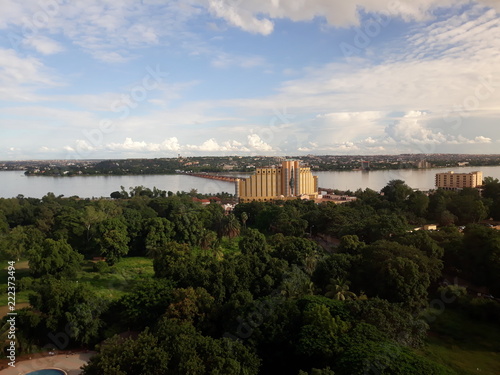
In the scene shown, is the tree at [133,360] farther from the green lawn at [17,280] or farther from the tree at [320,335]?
the green lawn at [17,280]

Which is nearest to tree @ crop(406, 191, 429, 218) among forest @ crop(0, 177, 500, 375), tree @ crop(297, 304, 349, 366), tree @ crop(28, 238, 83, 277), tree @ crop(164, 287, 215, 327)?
forest @ crop(0, 177, 500, 375)

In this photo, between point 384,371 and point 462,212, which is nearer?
point 384,371

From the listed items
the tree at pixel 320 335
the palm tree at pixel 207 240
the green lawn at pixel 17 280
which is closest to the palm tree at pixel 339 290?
the tree at pixel 320 335

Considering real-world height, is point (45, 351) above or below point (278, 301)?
below

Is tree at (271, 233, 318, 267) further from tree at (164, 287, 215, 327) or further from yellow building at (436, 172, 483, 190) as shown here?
yellow building at (436, 172, 483, 190)

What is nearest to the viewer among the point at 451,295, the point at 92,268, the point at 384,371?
the point at 384,371

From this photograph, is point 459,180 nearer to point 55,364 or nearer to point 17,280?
point 17,280

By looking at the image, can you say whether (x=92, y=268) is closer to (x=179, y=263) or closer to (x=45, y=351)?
(x=179, y=263)

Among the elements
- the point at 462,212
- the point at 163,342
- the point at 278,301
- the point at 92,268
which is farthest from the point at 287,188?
the point at 163,342
